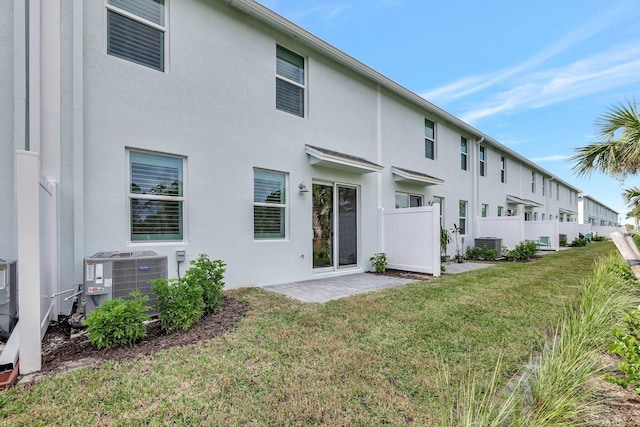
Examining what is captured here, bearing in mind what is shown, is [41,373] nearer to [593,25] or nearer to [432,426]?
[432,426]

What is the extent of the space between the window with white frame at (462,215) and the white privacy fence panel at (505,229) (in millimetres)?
903

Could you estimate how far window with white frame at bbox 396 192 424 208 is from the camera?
1045cm

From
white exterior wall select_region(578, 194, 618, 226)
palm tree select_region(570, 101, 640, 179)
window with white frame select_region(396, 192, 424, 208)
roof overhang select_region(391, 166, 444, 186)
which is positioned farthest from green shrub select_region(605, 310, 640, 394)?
white exterior wall select_region(578, 194, 618, 226)

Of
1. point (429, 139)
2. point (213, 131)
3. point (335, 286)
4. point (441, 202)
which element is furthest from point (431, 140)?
point (213, 131)

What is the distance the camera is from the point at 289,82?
746 centimetres

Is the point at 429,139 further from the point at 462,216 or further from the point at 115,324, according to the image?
the point at 115,324

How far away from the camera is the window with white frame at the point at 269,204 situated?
22.0 feet

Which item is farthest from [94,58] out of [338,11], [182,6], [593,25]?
[593,25]

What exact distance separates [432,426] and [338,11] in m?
12.6

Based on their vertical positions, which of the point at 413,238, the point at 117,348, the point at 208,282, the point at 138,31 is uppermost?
the point at 138,31

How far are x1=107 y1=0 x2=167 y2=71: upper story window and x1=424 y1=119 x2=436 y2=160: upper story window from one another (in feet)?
30.7

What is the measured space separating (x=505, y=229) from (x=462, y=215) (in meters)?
2.14

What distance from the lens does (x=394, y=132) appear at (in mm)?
10227

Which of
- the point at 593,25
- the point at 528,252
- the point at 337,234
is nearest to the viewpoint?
the point at 337,234
